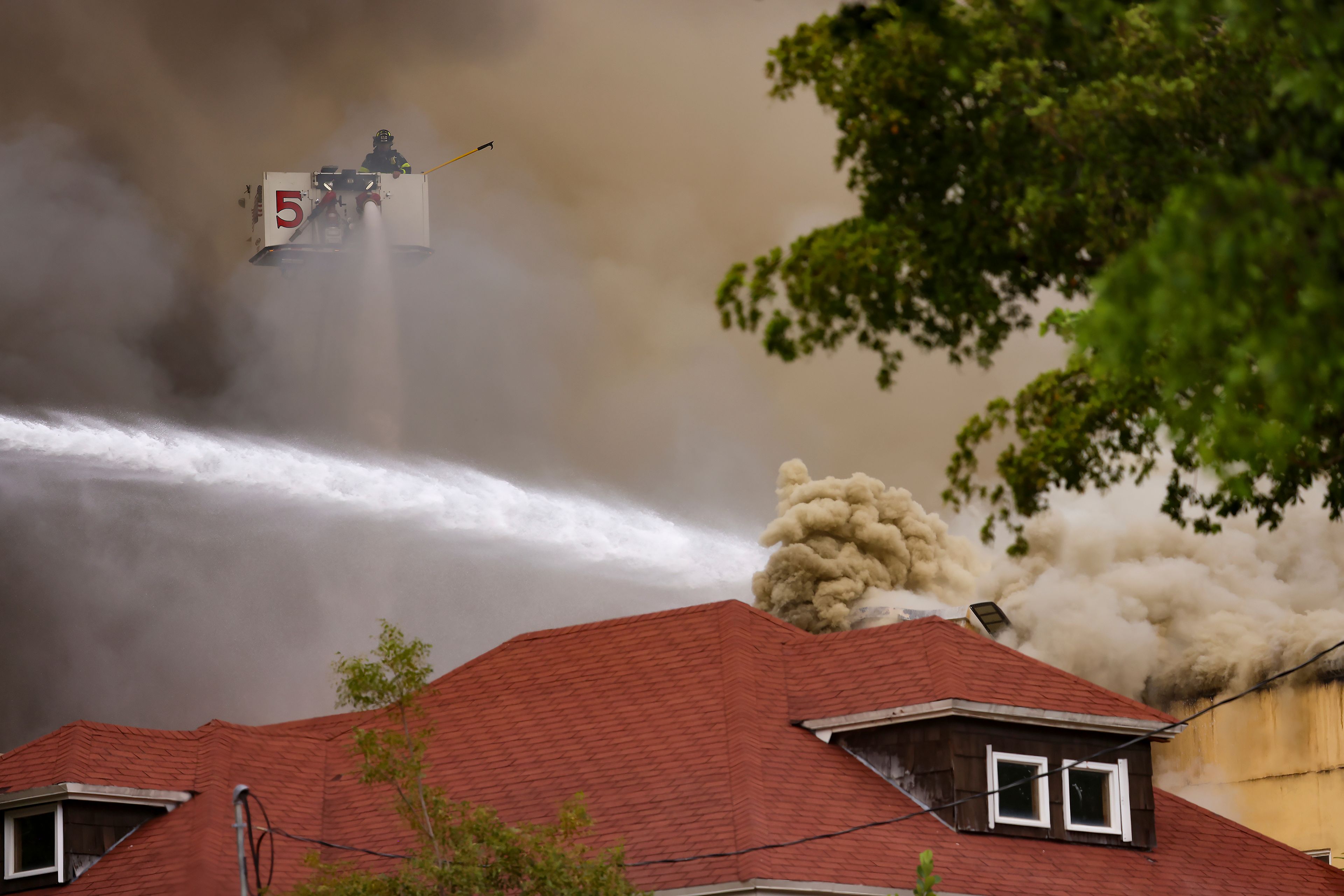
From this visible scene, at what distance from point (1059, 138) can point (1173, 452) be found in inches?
135

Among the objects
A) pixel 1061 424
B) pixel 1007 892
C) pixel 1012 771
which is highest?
pixel 1061 424

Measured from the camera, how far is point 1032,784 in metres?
24.6

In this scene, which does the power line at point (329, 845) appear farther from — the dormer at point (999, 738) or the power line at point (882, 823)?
the dormer at point (999, 738)

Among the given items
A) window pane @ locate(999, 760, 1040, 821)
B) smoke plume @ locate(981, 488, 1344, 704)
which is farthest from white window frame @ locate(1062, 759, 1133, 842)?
smoke plume @ locate(981, 488, 1344, 704)

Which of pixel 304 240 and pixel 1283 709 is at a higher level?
pixel 304 240

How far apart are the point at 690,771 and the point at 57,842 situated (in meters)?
10.2

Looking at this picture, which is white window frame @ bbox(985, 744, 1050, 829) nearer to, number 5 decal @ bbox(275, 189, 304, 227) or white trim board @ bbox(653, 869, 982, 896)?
white trim board @ bbox(653, 869, 982, 896)

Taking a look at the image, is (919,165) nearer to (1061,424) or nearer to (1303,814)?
(1061,424)

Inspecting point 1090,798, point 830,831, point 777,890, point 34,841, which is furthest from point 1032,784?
point 34,841

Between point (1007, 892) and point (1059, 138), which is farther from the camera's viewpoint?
point (1007, 892)

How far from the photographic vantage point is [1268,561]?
66438mm

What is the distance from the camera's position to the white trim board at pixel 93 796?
2467 centimetres

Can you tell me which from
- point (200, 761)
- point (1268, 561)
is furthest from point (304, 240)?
point (200, 761)

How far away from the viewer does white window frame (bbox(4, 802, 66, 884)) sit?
24.7 meters
